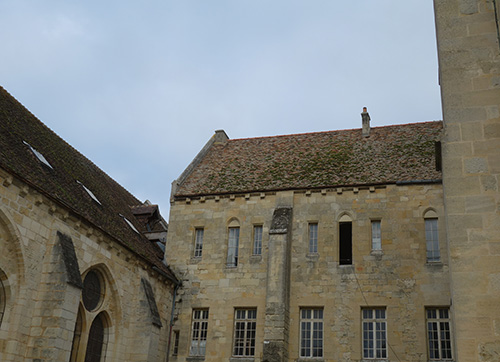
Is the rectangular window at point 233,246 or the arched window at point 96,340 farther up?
the rectangular window at point 233,246

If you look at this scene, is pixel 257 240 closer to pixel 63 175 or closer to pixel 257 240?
pixel 257 240

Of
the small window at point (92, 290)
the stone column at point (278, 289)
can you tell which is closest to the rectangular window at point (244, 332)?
the stone column at point (278, 289)

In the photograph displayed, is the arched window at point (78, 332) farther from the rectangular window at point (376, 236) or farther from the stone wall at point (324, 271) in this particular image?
the rectangular window at point (376, 236)

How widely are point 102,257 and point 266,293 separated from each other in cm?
610

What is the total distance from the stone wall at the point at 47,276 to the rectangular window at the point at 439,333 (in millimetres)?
10275

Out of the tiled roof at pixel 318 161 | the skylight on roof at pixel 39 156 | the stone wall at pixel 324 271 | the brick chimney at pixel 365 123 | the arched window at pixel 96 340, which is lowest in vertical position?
the arched window at pixel 96 340

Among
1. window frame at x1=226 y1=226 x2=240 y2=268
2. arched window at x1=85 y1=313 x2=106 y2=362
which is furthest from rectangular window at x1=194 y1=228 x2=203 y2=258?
arched window at x1=85 y1=313 x2=106 y2=362

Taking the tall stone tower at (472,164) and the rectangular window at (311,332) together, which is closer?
the tall stone tower at (472,164)

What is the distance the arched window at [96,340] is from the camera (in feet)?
56.9

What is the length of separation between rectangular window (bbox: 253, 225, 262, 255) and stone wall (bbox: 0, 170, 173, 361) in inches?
223

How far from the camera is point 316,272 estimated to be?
20.8 meters

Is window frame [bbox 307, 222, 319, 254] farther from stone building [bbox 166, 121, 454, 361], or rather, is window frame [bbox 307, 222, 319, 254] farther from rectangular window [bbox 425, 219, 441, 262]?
rectangular window [bbox 425, 219, 441, 262]

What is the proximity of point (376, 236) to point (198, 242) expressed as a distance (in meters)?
7.12

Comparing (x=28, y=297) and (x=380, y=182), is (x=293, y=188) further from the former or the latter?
(x=28, y=297)
